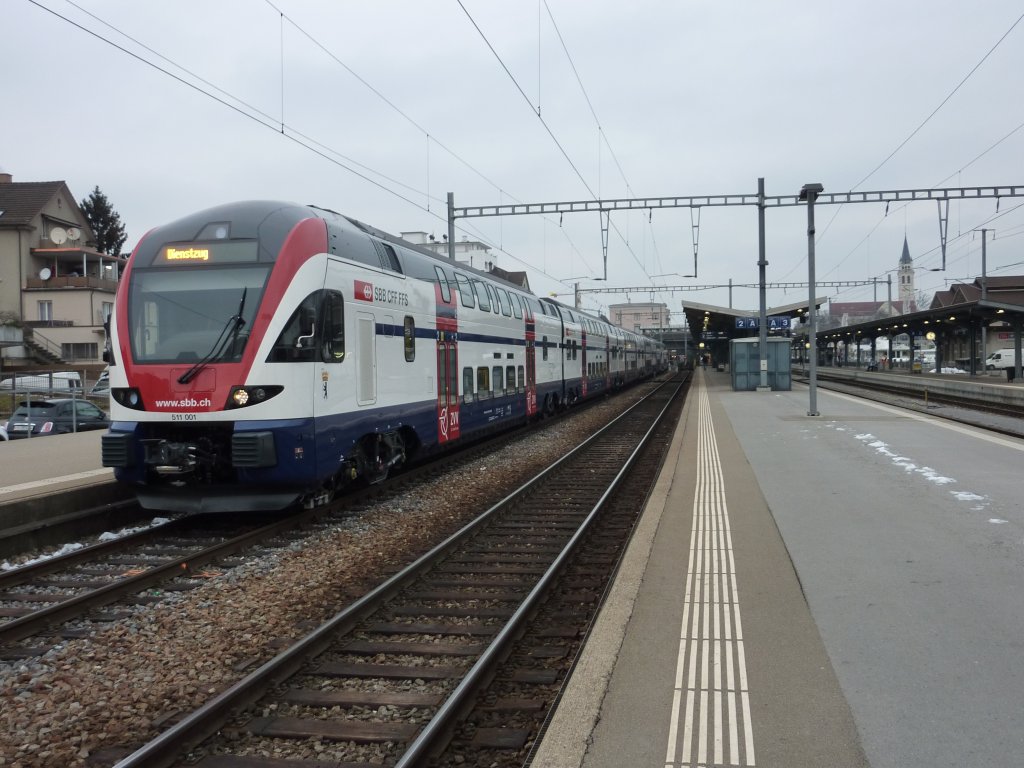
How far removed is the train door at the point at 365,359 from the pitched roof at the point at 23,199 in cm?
3812

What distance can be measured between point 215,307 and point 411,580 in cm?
360

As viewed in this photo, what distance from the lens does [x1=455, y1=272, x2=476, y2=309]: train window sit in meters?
13.9

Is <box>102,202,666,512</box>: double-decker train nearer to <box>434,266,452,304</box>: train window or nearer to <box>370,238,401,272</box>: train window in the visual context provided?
<box>370,238,401,272</box>: train window

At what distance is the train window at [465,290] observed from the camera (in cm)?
1395

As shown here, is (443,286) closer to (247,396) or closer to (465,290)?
(465,290)

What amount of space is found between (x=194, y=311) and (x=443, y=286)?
5.25 meters

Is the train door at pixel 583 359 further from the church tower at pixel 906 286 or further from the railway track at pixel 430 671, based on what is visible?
the church tower at pixel 906 286

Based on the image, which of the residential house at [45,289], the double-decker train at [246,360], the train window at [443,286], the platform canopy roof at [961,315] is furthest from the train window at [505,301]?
the residential house at [45,289]

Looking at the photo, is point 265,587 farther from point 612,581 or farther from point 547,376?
point 547,376

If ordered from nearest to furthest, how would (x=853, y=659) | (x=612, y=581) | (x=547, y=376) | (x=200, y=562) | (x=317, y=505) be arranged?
(x=853, y=659)
(x=612, y=581)
(x=200, y=562)
(x=317, y=505)
(x=547, y=376)

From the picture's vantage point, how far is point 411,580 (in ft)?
21.6

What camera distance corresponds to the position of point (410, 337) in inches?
436

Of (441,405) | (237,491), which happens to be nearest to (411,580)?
(237,491)

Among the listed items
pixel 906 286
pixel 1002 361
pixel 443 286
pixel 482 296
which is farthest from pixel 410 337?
pixel 906 286
